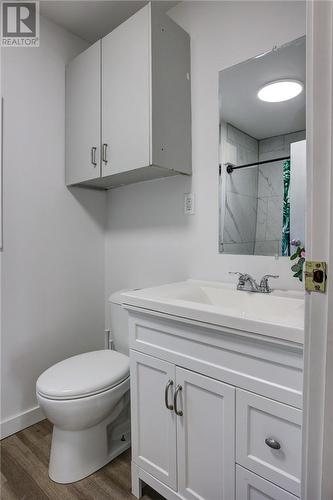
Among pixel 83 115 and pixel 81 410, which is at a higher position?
pixel 83 115

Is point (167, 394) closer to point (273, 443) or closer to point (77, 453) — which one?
point (273, 443)

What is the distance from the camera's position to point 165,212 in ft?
5.92

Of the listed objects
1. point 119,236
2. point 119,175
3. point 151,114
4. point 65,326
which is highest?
point 151,114

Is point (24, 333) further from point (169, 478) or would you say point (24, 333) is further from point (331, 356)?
point (331, 356)

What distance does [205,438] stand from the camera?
3.36 feet

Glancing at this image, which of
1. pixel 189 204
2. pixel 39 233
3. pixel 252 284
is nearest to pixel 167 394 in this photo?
pixel 252 284

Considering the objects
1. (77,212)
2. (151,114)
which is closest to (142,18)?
(151,114)

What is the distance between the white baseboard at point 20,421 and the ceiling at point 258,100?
6.73ft

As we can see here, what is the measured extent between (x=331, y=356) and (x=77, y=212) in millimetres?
1818

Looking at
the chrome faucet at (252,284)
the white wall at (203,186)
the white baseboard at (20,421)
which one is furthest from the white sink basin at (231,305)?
the white baseboard at (20,421)

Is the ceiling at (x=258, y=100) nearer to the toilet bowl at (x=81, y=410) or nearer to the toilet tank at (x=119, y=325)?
the toilet tank at (x=119, y=325)

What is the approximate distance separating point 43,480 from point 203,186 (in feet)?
5.42

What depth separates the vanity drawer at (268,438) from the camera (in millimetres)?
826

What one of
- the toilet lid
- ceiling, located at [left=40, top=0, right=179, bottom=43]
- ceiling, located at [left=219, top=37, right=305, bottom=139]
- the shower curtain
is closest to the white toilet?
the toilet lid
